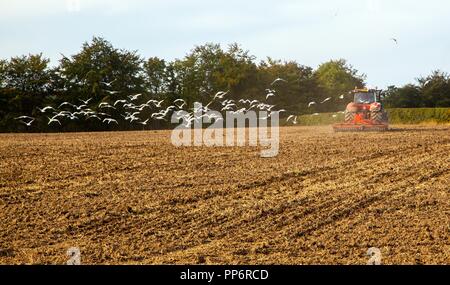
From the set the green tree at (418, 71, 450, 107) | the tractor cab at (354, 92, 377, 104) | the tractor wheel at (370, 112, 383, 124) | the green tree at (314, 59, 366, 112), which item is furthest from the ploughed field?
the green tree at (314, 59, 366, 112)

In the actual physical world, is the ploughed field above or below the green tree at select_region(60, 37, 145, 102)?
below

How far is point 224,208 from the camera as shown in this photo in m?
9.44

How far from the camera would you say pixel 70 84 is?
31031mm

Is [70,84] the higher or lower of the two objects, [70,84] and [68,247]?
the higher

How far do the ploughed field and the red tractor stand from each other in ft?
32.3

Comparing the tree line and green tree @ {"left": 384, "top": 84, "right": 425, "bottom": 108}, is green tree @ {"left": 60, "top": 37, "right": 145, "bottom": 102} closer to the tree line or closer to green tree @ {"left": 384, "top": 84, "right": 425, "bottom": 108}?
the tree line

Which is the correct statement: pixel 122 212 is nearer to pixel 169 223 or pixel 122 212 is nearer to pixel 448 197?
pixel 169 223

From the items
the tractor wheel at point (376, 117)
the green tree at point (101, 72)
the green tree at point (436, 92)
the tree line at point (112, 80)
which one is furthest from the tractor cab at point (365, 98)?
the green tree at point (436, 92)

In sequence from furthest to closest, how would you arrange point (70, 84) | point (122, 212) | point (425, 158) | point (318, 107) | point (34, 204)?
point (318, 107) → point (70, 84) → point (425, 158) → point (34, 204) → point (122, 212)

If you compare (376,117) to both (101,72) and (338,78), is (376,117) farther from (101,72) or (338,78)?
(338,78)

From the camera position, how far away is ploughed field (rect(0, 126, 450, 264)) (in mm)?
6957

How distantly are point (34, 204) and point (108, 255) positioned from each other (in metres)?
3.40

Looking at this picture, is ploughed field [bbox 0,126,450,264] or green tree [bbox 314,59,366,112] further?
green tree [bbox 314,59,366,112]

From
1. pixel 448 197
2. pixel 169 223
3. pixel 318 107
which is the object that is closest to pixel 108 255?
pixel 169 223
